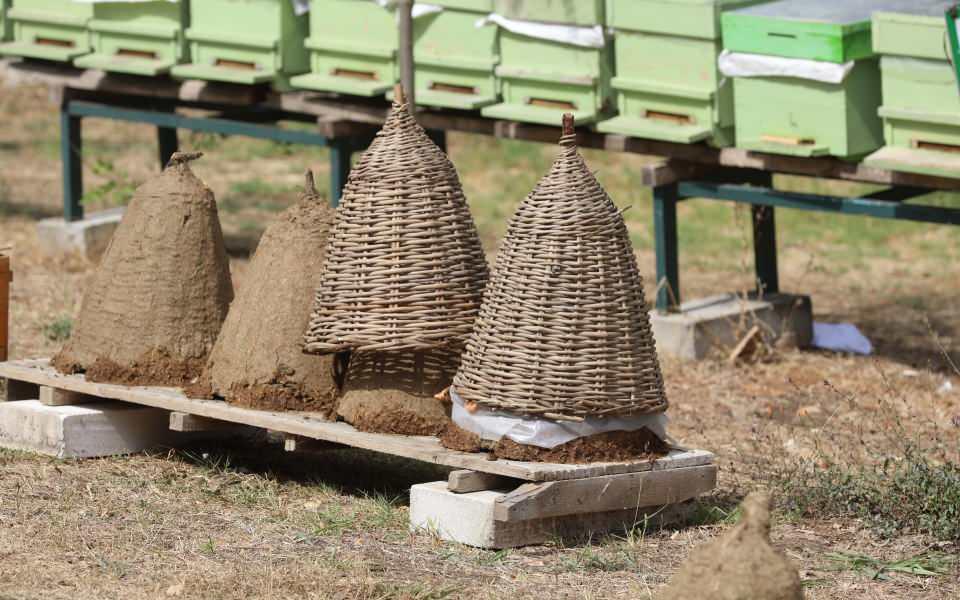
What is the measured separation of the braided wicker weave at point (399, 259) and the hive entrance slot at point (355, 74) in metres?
3.65

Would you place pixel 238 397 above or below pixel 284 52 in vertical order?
below

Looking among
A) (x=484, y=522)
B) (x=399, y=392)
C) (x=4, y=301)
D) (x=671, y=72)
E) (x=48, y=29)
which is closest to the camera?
(x=484, y=522)

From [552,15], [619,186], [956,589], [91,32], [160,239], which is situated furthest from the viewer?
[619,186]

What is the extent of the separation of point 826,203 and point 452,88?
233 cm

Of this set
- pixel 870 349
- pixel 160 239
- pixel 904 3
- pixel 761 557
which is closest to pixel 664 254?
pixel 870 349

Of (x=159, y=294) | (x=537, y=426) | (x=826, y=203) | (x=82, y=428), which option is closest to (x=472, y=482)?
(x=537, y=426)

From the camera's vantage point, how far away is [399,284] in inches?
229

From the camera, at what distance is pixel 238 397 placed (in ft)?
20.3

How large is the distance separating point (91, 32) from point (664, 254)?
170 inches

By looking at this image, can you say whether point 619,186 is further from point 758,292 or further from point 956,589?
point 956,589

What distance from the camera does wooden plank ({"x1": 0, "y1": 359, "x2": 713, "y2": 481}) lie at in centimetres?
543

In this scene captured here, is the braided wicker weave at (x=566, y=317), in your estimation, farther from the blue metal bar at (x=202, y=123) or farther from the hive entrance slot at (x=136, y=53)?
the hive entrance slot at (x=136, y=53)

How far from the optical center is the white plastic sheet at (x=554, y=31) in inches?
338

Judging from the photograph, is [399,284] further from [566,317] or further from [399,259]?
[566,317]
